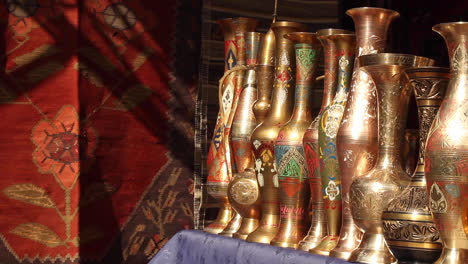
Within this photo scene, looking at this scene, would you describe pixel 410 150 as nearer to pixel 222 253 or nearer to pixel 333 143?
pixel 333 143

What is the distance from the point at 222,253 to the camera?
2.00 metres

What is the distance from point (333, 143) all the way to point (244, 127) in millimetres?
515

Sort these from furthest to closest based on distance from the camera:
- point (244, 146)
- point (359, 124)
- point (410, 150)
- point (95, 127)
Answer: point (95, 127) → point (244, 146) → point (410, 150) → point (359, 124)

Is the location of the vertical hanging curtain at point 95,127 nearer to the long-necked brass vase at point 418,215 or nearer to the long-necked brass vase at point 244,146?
the long-necked brass vase at point 244,146

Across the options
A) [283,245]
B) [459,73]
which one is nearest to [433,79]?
[459,73]

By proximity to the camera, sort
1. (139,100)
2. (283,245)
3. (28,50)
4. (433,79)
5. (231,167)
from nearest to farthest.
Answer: (433,79)
(283,245)
(231,167)
(28,50)
(139,100)

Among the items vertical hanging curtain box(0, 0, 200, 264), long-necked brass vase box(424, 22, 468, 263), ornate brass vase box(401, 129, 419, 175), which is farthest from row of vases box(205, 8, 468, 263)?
vertical hanging curtain box(0, 0, 200, 264)

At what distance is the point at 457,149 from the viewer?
4.39 ft

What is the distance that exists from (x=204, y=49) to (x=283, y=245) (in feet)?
3.84

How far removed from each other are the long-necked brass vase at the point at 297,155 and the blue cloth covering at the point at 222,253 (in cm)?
9

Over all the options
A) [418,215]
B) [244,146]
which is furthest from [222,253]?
[418,215]

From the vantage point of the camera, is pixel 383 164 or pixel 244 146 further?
pixel 244 146

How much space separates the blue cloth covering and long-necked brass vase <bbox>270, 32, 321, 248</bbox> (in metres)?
0.09

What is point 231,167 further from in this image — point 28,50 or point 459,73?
point 28,50
